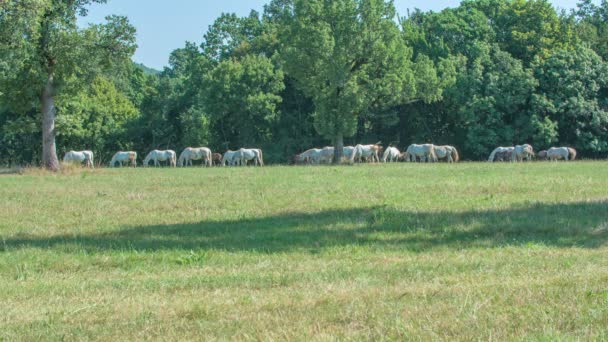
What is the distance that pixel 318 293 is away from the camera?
697 centimetres

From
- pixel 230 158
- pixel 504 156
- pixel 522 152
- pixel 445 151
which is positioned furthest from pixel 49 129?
pixel 522 152

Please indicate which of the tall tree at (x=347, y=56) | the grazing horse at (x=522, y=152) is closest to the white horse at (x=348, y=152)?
the tall tree at (x=347, y=56)

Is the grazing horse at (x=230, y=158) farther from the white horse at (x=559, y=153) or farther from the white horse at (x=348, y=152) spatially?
the white horse at (x=559, y=153)

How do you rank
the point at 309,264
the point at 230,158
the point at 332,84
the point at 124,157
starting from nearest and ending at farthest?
the point at 309,264, the point at 332,84, the point at 230,158, the point at 124,157

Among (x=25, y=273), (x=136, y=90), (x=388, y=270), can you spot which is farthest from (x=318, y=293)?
(x=136, y=90)

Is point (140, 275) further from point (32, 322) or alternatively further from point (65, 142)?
point (65, 142)

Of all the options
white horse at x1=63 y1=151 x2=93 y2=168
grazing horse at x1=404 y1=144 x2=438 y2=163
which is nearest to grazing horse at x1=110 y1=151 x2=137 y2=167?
white horse at x1=63 y1=151 x2=93 y2=168

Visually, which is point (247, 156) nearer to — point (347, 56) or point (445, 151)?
point (347, 56)

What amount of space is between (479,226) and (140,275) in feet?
20.4

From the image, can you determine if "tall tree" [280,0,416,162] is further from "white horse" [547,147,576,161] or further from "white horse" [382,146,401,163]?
"white horse" [547,147,576,161]

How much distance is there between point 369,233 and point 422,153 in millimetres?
40203

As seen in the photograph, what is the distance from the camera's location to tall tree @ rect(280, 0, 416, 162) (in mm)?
44156

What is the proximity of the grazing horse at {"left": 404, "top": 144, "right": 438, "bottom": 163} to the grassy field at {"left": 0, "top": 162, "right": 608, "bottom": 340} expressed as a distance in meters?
30.8

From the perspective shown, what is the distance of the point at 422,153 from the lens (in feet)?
168
